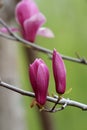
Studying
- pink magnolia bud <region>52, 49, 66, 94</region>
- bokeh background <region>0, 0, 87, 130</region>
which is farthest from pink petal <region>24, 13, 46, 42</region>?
bokeh background <region>0, 0, 87, 130</region>

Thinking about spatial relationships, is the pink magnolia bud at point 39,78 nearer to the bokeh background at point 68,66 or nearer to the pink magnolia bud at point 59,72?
the pink magnolia bud at point 59,72

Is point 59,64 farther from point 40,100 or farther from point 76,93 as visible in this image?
point 76,93

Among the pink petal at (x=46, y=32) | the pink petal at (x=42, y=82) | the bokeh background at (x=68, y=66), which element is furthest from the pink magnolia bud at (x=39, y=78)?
the bokeh background at (x=68, y=66)

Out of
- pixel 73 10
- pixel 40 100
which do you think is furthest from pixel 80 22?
→ pixel 40 100

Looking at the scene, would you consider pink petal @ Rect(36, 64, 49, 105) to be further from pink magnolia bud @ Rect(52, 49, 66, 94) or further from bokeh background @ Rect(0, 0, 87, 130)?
bokeh background @ Rect(0, 0, 87, 130)

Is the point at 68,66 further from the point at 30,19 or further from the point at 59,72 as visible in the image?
the point at 59,72
